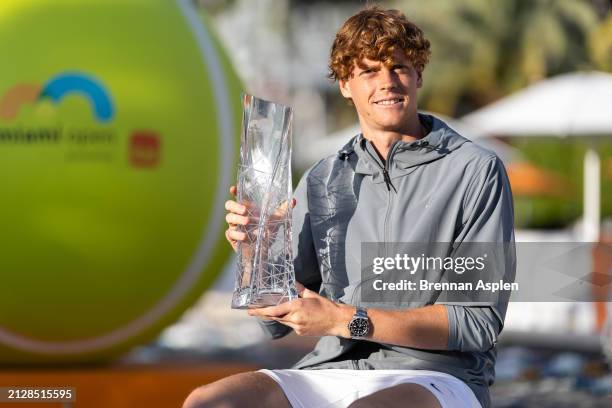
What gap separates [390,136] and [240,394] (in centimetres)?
88

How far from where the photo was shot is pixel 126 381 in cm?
550

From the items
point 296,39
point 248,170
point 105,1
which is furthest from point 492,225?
point 296,39

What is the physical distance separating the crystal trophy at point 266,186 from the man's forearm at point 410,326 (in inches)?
9.7

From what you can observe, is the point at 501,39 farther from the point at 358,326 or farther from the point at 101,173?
the point at 358,326

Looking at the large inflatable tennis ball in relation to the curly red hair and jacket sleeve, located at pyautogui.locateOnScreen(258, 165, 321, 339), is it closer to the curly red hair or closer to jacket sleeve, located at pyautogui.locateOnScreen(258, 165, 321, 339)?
jacket sleeve, located at pyautogui.locateOnScreen(258, 165, 321, 339)

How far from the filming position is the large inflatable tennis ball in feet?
17.3

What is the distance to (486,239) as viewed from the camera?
3434 mm

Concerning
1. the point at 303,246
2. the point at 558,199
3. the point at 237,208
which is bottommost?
the point at 303,246

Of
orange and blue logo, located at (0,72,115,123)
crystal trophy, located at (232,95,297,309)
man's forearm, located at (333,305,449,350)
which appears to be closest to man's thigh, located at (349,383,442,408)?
man's forearm, located at (333,305,449,350)

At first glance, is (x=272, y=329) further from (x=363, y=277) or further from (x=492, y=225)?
(x=492, y=225)

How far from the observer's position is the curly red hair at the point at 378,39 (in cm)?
352

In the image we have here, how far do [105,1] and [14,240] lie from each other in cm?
115

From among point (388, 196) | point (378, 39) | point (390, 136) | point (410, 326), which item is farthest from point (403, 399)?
point (378, 39)

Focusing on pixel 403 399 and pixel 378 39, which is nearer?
pixel 403 399
